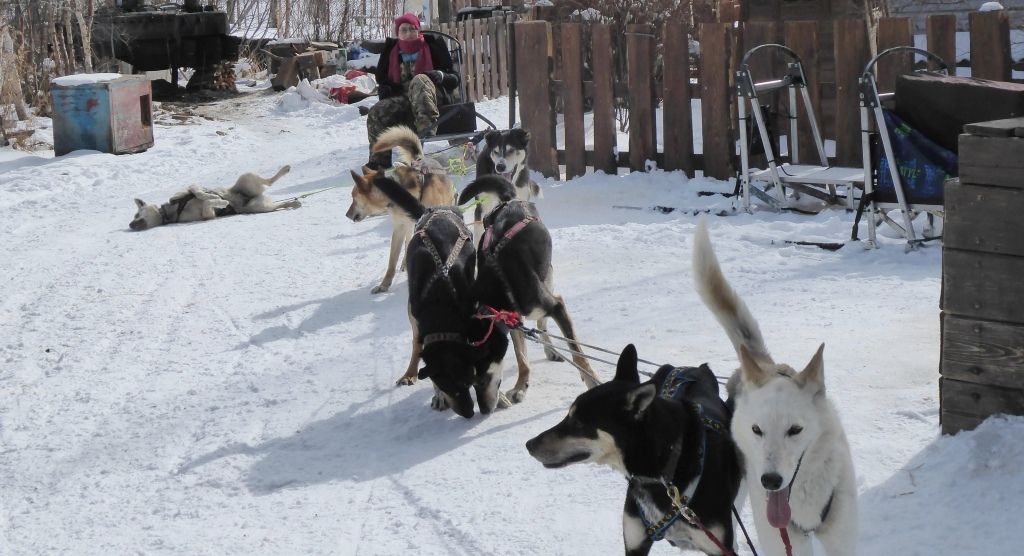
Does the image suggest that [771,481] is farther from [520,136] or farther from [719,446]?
[520,136]

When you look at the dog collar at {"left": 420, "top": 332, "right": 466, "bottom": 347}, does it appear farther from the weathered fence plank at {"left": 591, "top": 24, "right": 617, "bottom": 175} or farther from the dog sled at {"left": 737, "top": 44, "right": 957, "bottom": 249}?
the weathered fence plank at {"left": 591, "top": 24, "right": 617, "bottom": 175}

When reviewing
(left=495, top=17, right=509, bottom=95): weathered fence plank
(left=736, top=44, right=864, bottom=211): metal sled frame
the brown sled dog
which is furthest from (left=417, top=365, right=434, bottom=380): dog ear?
(left=495, top=17, right=509, bottom=95): weathered fence plank

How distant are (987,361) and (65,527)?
10.2ft

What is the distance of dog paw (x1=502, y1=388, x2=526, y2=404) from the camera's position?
16.3 feet

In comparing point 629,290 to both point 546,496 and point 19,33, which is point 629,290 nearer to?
point 546,496

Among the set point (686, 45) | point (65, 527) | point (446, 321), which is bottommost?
point (65, 527)

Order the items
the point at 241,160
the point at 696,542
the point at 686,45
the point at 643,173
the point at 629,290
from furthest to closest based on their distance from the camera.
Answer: the point at 241,160 → the point at 643,173 → the point at 686,45 → the point at 629,290 → the point at 696,542

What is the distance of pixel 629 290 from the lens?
6531 mm

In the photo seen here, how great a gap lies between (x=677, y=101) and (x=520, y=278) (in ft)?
16.2

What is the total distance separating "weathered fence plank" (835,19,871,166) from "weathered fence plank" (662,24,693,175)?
1291 mm

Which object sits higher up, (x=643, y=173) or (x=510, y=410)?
(x=643, y=173)

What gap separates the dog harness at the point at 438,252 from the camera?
4.77 m

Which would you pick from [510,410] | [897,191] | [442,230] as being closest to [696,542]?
[510,410]

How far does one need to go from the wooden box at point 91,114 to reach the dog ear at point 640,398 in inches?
434
